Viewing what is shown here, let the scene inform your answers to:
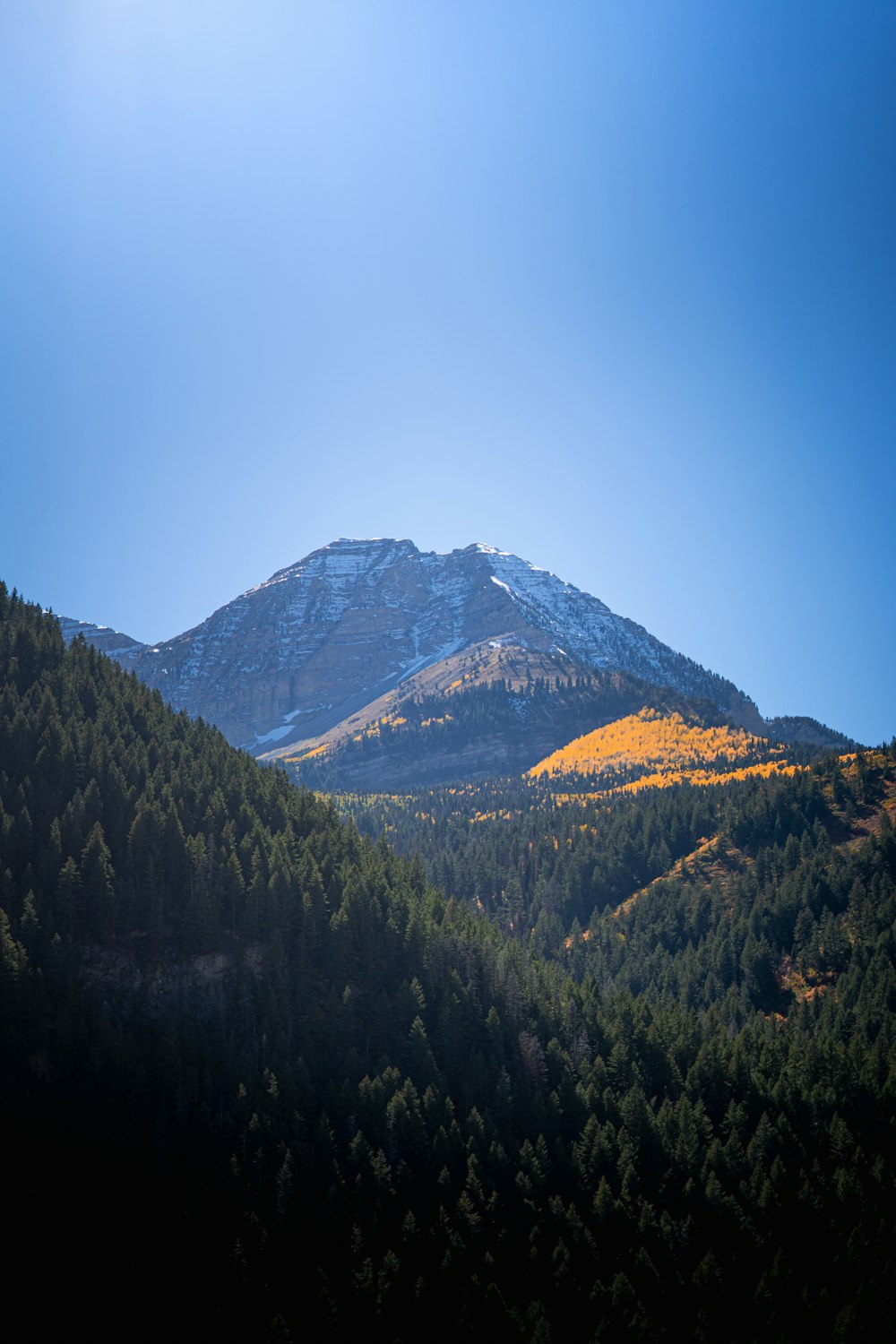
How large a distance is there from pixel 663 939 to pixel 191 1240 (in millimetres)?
125815

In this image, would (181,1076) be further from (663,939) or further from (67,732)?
(663,939)

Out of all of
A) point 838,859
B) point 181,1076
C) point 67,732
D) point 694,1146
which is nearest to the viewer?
point 181,1076

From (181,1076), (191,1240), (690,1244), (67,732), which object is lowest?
(690,1244)

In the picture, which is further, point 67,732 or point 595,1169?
point 67,732

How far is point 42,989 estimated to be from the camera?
295 feet

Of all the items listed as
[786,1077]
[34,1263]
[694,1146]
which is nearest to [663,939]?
[786,1077]

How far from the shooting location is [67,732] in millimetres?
126625

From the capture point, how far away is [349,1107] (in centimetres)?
9294

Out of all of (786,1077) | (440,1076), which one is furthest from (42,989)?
(786,1077)

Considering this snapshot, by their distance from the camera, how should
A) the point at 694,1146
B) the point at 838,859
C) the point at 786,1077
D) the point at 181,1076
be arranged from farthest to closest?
1. the point at 838,859
2. the point at 786,1077
3. the point at 694,1146
4. the point at 181,1076

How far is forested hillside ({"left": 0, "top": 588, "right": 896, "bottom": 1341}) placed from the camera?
77.6 metres

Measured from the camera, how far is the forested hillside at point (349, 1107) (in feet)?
254

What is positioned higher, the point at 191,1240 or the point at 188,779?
the point at 188,779

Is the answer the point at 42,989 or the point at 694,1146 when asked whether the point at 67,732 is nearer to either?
Answer: the point at 42,989
